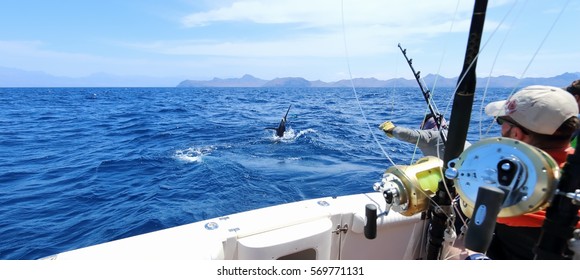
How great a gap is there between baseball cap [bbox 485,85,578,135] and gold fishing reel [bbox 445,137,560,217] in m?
0.26

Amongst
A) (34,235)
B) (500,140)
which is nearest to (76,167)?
(34,235)

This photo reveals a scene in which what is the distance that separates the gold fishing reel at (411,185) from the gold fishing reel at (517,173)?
461 millimetres

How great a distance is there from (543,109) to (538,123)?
6 cm

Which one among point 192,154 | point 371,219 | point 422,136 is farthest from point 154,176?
point 371,219

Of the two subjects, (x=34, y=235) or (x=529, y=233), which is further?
(x=34, y=235)

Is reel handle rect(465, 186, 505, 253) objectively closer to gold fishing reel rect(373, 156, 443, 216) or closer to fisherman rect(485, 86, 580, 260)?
fisherman rect(485, 86, 580, 260)

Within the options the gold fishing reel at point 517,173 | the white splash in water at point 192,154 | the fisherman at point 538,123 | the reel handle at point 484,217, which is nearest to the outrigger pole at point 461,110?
the fisherman at point 538,123

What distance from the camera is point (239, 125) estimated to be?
1605 cm

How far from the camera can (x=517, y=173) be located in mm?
1177

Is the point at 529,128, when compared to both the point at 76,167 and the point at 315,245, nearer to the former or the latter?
Result: the point at 315,245

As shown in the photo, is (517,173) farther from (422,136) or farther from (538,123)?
(422,136)

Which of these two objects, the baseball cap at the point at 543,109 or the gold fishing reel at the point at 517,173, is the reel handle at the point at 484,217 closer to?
the gold fishing reel at the point at 517,173

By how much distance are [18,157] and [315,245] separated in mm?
10881

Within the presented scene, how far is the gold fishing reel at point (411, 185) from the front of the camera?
1.74 meters
